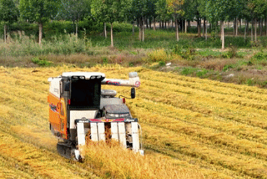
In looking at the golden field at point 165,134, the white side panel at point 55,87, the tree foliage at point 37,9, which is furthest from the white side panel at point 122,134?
the tree foliage at point 37,9

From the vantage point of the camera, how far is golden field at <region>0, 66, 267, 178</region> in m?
12.4

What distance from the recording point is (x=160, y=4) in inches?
2751

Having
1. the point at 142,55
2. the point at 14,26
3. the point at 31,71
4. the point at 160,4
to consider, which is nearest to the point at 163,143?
the point at 31,71

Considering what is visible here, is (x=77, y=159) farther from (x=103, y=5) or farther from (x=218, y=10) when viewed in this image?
(x=103, y=5)

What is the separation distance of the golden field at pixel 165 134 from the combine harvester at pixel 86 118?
51 cm

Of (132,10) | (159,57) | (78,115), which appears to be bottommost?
(78,115)

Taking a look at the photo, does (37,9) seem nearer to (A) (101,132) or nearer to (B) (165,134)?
(B) (165,134)

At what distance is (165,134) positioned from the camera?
16688 millimetres

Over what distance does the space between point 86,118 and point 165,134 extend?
12.2ft

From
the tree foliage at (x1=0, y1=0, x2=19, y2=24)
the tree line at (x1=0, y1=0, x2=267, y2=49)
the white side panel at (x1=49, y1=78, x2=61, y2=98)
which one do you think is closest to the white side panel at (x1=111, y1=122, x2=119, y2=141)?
the white side panel at (x1=49, y1=78, x2=61, y2=98)

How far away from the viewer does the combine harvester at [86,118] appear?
13.4 meters

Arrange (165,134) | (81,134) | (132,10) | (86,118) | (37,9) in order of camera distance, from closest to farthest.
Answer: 1. (81,134)
2. (86,118)
3. (165,134)
4. (37,9)
5. (132,10)

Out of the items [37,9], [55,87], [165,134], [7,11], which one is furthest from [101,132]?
[7,11]

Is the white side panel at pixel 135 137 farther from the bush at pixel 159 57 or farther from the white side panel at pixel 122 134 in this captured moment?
the bush at pixel 159 57
